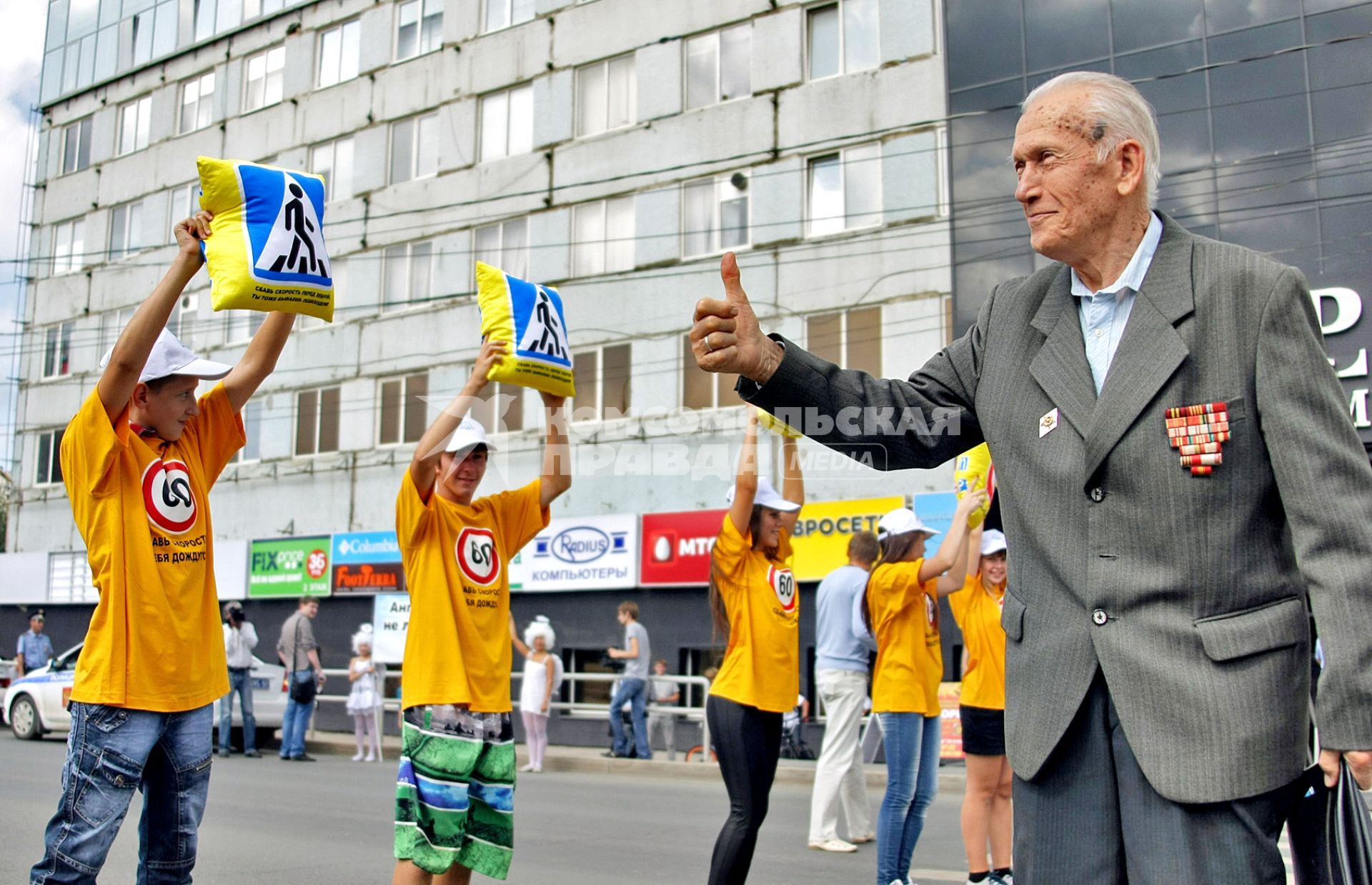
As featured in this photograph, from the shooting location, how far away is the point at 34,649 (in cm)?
2194

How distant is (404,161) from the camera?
27.6 metres

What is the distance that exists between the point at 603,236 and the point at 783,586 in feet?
61.3

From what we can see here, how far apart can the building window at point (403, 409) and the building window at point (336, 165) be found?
4.89m

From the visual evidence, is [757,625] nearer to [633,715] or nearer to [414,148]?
[633,715]

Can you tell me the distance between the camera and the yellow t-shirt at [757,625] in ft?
18.9

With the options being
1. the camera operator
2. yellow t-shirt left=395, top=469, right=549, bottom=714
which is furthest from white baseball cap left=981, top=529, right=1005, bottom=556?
the camera operator

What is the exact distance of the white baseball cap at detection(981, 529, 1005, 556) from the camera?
7.52 meters

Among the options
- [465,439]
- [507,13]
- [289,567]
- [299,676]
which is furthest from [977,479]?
[289,567]

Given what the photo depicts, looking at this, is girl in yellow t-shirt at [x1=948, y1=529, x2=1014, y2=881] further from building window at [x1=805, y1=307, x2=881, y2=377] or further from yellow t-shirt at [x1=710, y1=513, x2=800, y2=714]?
building window at [x1=805, y1=307, x2=881, y2=377]

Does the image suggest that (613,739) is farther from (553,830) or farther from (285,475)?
(285,475)

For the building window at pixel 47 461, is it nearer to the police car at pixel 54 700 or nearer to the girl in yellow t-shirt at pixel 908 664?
the police car at pixel 54 700

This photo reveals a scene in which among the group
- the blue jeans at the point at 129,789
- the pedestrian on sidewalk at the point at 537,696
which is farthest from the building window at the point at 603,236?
the blue jeans at the point at 129,789

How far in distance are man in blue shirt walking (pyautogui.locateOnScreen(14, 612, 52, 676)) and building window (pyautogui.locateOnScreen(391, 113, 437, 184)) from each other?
1171cm

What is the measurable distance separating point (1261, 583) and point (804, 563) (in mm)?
17996
